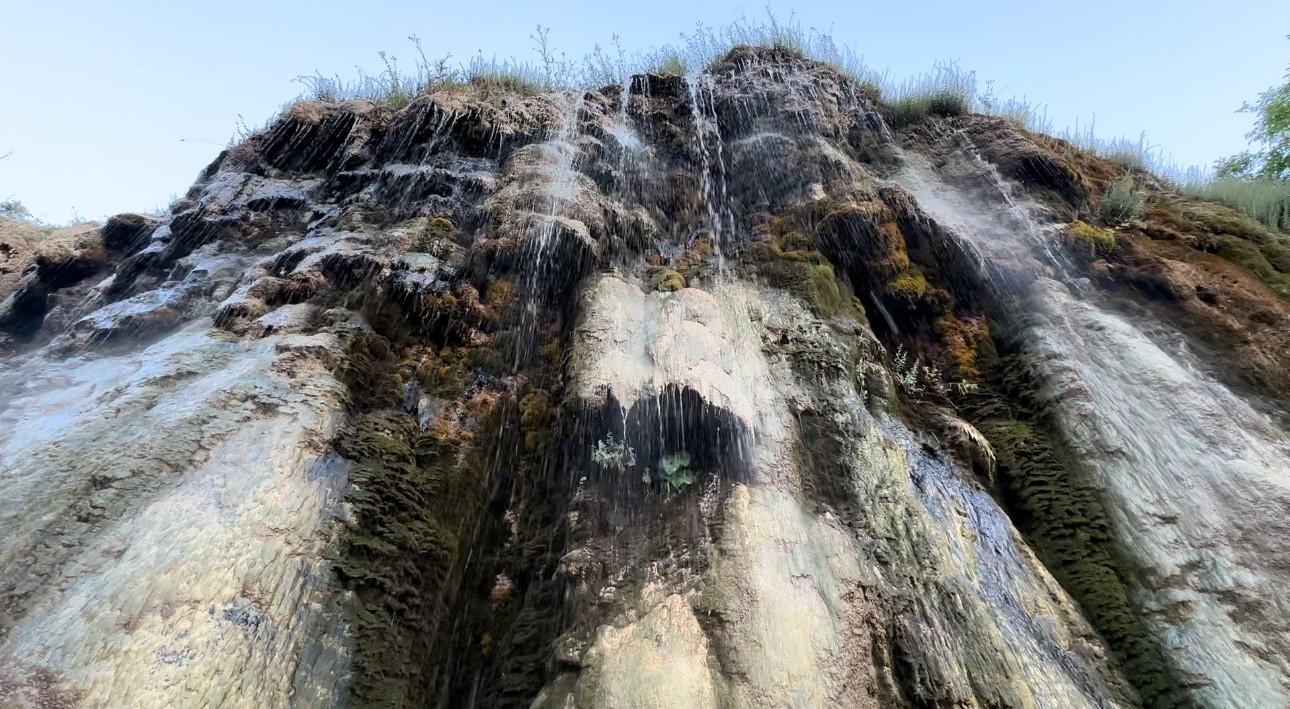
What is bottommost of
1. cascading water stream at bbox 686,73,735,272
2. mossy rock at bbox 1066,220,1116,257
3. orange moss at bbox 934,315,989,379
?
orange moss at bbox 934,315,989,379

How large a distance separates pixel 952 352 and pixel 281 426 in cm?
599

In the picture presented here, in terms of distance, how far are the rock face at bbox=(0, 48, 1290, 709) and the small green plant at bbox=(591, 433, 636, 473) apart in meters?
0.05

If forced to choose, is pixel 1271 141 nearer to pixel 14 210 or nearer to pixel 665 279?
pixel 665 279

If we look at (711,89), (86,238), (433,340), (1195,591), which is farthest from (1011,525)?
(86,238)

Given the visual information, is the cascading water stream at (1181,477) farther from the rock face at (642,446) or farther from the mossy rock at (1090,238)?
the mossy rock at (1090,238)

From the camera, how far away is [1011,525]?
196 inches

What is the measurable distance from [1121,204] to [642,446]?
278 inches

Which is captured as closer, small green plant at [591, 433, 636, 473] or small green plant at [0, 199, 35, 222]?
small green plant at [591, 433, 636, 473]

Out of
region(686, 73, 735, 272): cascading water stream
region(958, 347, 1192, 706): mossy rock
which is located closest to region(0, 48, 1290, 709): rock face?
region(958, 347, 1192, 706): mossy rock

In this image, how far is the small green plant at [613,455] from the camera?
4.77 m

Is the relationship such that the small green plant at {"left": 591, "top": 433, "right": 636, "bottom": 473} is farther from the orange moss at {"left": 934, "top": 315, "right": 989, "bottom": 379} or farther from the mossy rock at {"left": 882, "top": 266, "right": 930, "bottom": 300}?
the mossy rock at {"left": 882, "top": 266, "right": 930, "bottom": 300}

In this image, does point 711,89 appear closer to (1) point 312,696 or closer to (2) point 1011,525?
(2) point 1011,525

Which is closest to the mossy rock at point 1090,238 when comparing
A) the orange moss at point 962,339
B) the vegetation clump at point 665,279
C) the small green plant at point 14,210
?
the orange moss at point 962,339

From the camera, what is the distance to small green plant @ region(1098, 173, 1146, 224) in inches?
314
